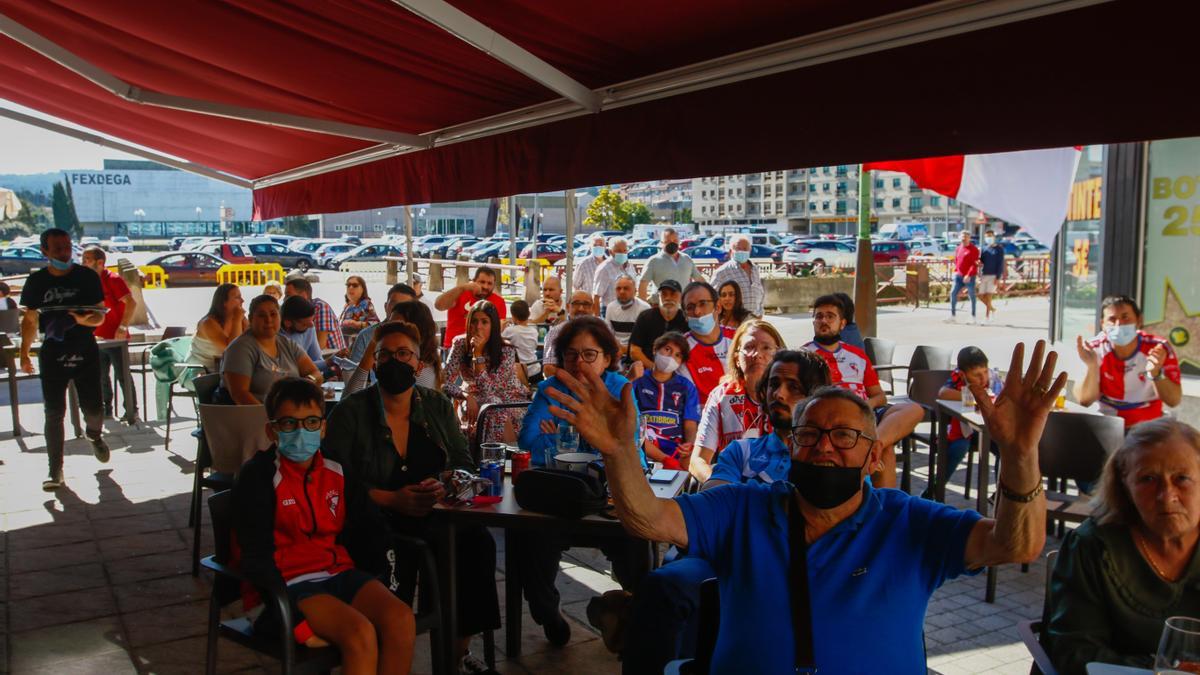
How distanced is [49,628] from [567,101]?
138 inches

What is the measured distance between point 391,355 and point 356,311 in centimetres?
583

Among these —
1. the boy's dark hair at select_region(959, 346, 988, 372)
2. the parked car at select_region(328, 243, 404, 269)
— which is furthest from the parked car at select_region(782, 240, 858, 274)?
the boy's dark hair at select_region(959, 346, 988, 372)

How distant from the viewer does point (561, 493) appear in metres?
3.57

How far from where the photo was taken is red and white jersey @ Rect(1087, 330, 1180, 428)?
19.5 feet

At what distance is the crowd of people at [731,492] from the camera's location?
244 centimetres

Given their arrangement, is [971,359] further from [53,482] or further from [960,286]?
[960,286]

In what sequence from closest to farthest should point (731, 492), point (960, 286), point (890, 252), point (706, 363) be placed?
1. point (731, 492)
2. point (706, 363)
3. point (960, 286)
4. point (890, 252)

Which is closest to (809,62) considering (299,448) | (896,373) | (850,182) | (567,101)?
(567,101)

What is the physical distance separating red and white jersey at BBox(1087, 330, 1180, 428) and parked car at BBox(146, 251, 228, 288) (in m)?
32.2

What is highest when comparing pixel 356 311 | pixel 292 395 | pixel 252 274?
pixel 252 274

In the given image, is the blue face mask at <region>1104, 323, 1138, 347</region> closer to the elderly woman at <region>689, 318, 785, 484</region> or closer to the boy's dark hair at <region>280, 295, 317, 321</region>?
the elderly woman at <region>689, 318, 785, 484</region>

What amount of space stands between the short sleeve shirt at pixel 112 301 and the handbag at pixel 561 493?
7274 mm

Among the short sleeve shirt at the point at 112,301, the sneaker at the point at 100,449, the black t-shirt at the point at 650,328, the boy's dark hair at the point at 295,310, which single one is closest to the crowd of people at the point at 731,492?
the boy's dark hair at the point at 295,310

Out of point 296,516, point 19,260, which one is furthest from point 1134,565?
point 19,260
